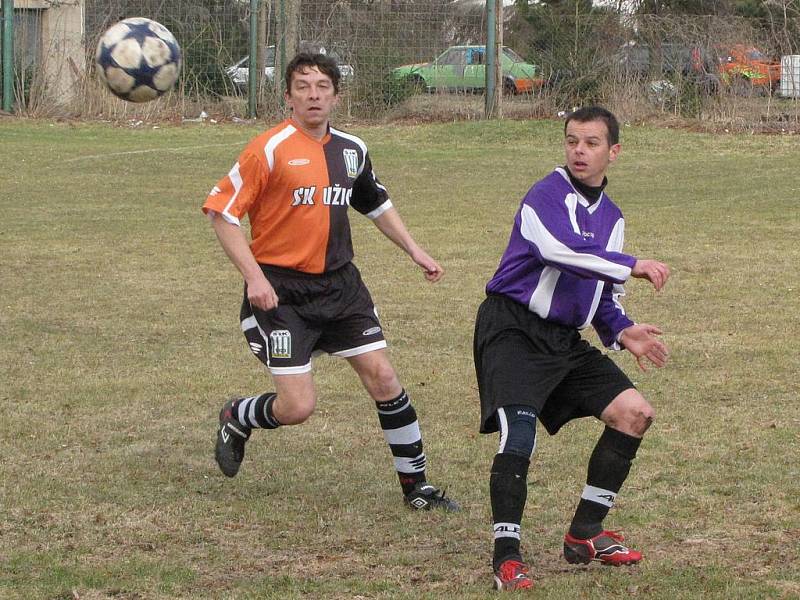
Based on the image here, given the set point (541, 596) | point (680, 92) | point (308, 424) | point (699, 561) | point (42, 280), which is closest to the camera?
point (541, 596)

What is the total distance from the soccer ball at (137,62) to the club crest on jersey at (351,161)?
308 centimetres

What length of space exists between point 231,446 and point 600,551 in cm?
187

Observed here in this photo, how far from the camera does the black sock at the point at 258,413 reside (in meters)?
5.83

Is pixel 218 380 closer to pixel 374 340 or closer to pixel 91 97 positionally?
pixel 374 340

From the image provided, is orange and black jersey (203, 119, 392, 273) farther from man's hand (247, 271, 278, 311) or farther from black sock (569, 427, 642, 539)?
black sock (569, 427, 642, 539)

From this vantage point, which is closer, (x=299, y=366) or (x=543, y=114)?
(x=299, y=366)

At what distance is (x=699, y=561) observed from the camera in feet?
16.3

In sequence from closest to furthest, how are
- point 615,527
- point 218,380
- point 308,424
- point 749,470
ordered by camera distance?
point 615,527
point 749,470
point 308,424
point 218,380

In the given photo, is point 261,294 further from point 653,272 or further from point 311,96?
point 653,272

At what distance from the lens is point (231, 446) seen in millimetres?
5941

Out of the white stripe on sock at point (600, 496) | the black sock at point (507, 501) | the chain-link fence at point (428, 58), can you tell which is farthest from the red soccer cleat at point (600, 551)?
the chain-link fence at point (428, 58)

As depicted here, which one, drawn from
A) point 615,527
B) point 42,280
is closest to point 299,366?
point 615,527

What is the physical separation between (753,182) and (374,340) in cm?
1308

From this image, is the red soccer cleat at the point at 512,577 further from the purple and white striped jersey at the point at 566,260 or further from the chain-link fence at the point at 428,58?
the chain-link fence at the point at 428,58
